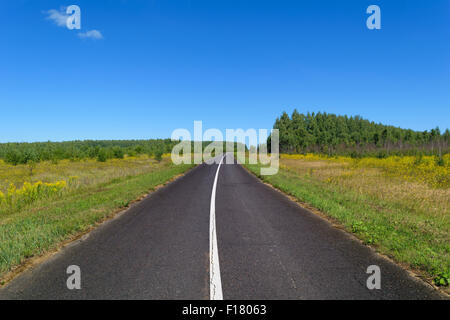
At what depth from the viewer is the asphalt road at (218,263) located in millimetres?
3375

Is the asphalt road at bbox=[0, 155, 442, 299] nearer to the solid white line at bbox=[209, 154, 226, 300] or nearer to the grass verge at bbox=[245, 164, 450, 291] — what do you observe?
the solid white line at bbox=[209, 154, 226, 300]

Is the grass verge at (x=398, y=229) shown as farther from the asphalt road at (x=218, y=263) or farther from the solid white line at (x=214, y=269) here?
the solid white line at (x=214, y=269)

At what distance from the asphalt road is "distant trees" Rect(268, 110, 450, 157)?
206ft

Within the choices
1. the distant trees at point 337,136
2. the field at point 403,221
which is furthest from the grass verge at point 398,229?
the distant trees at point 337,136

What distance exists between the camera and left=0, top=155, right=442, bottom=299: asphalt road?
3375 mm

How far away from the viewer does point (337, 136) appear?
9350 centimetres

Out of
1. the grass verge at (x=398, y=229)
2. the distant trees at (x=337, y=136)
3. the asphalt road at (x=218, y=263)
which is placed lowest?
the asphalt road at (x=218, y=263)

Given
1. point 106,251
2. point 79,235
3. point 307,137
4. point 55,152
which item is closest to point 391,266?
point 106,251

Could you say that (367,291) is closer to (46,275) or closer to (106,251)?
(106,251)

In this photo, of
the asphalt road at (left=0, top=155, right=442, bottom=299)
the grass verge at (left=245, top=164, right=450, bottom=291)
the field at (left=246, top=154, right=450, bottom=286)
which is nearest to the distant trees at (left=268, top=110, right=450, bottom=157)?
the field at (left=246, top=154, right=450, bottom=286)

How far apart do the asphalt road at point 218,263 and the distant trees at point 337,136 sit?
62.9 metres

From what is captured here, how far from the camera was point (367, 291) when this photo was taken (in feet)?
→ 11.2

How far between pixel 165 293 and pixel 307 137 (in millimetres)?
80895
